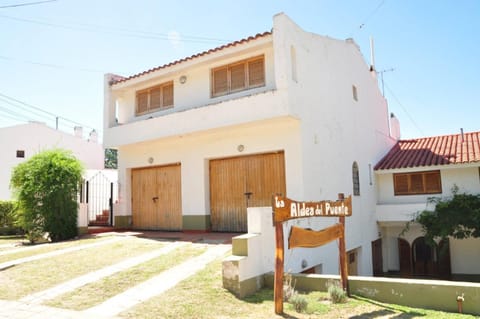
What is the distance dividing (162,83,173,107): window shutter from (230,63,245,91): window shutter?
295cm

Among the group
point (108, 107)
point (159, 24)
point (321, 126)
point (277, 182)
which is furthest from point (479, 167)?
point (108, 107)

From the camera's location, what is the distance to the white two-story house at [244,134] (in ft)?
37.7

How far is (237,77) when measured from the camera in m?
12.8

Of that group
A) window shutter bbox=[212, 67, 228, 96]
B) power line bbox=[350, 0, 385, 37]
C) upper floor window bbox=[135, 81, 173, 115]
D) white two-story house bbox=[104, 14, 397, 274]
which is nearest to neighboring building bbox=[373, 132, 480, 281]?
white two-story house bbox=[104, 14, 397, 274]

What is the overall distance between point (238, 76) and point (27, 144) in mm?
21452

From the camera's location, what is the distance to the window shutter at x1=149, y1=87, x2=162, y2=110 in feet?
49.3

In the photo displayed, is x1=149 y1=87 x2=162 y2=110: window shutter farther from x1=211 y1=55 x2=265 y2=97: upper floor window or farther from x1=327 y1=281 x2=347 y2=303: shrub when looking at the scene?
x1=327 y1=281 x2=347 y2=303: shrub

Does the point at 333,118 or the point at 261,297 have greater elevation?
the point at 333,118

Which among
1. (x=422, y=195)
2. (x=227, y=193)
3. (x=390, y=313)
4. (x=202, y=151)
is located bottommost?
(x=390, y=313)

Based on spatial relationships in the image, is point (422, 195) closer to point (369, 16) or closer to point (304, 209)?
point (369, 16)

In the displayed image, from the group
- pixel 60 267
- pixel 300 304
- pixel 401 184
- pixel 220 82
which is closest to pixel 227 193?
pixel 220 82

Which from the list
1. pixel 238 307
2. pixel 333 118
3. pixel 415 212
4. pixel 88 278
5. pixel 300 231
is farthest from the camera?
pixel 415 212

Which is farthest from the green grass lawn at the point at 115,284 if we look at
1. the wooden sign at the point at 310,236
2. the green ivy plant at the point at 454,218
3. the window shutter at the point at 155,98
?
the green ivy plant at the point at 454,218

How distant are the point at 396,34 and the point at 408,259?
1100 cm
